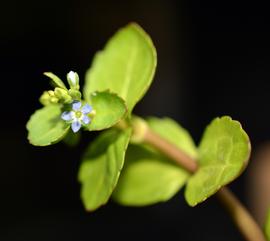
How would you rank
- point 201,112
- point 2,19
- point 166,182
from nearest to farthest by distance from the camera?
point 166,182 → point 2,19 → point 201,112

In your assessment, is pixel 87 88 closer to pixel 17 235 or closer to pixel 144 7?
pixel 17 235

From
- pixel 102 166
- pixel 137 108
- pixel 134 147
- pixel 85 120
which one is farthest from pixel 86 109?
pixel 137 108

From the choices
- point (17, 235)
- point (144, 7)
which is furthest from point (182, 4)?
point (17, 235)

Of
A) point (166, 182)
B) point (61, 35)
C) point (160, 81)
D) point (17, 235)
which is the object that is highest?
point (166, 182)

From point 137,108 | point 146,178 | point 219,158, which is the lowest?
point 137,108

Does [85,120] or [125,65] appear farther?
[125,65]

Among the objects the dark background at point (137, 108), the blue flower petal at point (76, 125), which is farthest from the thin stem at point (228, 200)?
the dark background at point (137, 108)

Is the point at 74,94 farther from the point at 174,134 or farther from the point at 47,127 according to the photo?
the point at 174,134
